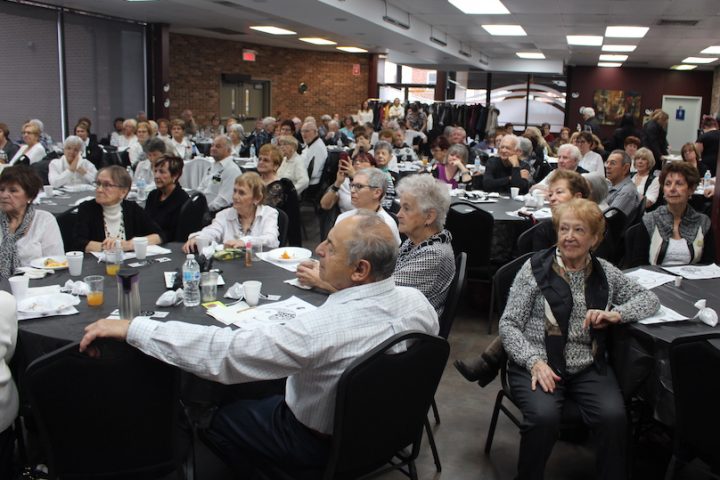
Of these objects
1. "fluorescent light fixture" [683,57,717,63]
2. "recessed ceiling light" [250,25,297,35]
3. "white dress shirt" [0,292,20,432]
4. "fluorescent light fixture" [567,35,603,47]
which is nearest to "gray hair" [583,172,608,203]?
"white dress shirt" [0,292,20,432]

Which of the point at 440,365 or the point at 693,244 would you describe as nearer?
the point at 440,365

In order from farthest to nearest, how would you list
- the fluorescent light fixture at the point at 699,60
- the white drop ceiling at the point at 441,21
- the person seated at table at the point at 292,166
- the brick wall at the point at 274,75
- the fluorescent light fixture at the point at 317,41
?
1. the fluorescent light fixture at the point at 699,60
2. the fluorescent light fixture at the point at 317,41
3. the brick wall at the point at 274,75
4. the white drop ceiling at the point at 441,21
5. the person seated at table at the point at 292,166

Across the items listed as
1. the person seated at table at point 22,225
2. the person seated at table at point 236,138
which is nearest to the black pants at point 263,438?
the person seated at table at point 22,225

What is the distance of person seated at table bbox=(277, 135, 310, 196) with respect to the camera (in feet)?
25.0

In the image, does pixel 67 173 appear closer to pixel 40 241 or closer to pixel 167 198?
pixel 167 198

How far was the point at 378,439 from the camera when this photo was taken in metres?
2.03

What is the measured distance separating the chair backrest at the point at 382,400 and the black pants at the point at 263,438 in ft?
0.38

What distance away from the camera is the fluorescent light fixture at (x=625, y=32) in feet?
38.1

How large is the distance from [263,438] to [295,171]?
5.75m

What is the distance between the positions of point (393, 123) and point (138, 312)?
1082 centimetres

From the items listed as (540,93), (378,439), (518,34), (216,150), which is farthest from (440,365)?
(540,93)

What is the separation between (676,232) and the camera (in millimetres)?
4039

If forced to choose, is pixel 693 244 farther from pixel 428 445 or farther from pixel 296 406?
pixel 296 406

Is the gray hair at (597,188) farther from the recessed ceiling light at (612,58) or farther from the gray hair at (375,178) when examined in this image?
the recessed ceiling light at (612,58)
